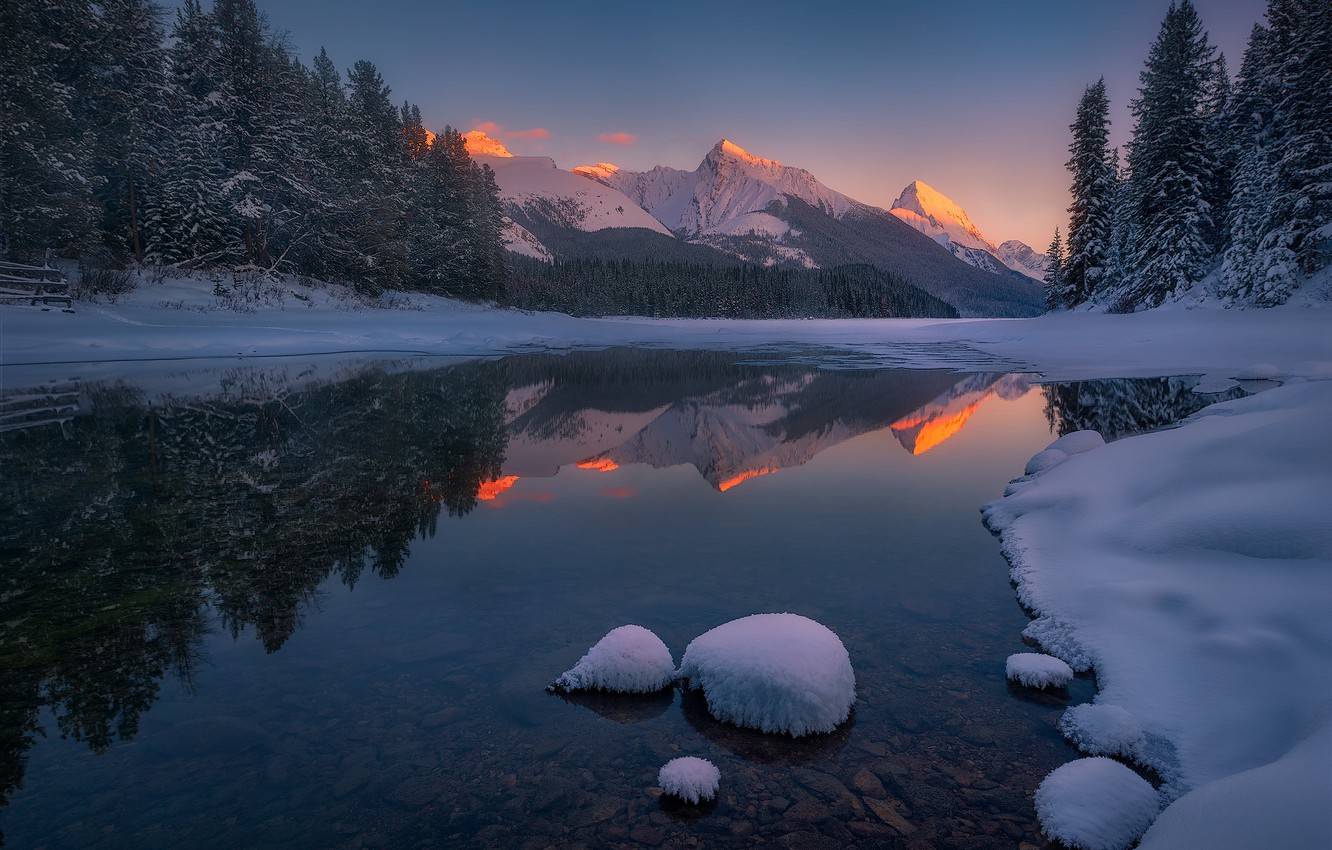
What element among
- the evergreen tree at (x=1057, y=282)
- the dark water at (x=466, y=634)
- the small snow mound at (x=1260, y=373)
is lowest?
the dark water at (x=466, y=634)

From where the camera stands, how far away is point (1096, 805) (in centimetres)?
329

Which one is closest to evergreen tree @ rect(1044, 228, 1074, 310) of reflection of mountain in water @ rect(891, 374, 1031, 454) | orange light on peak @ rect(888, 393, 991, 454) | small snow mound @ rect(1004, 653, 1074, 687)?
reflection of mountain in water @ rect(891, 374, 1031, 454)

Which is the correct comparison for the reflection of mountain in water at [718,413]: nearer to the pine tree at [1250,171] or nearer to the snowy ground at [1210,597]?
the snowy ground at [1210,597]

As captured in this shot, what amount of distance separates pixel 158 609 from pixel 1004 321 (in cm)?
4861

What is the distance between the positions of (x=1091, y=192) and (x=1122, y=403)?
1439 inches

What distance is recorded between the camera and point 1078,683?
469cm

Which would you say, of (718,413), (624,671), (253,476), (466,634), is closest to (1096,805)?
(624,671)

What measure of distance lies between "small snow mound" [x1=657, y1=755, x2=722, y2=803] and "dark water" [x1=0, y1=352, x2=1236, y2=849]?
0.30 feet

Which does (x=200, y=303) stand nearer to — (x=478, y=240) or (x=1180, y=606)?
(x=478, y=240)

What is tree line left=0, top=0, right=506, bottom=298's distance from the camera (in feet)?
80.0

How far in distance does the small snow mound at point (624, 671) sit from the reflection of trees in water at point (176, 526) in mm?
2512

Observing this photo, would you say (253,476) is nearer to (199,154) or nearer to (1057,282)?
(199,154)

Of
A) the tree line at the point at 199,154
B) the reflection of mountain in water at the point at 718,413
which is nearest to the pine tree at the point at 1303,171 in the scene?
the reflection of mountain in water at the point at 718,413

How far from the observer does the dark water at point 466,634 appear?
340cm
